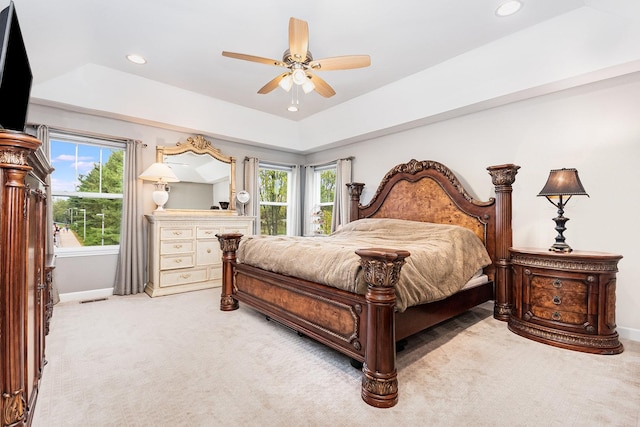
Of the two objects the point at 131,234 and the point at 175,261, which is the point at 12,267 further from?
the point at 131,234

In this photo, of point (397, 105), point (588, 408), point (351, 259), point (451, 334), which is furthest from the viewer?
point (397, 105)

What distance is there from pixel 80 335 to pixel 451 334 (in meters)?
3.32

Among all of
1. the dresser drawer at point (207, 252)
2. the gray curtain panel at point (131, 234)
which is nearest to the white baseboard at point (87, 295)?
the gray curtain panel at point (131, 234)

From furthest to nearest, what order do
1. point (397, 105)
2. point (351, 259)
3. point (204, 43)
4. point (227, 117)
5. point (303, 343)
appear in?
1. point (227, 117)
2. point (397, 105)
3. point (204, 43)
4. point (303, 343)
5. point (351, 259)

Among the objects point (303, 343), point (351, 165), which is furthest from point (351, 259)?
point (351, 165)

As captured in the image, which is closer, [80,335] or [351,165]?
[80,335]

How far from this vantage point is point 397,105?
4.23 metres

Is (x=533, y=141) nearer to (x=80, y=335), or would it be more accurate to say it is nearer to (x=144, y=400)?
(x=144, y=400)

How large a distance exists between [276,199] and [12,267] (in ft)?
16.1

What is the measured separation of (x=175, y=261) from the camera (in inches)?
168

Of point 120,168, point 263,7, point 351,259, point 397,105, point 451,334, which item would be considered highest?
point 263,7

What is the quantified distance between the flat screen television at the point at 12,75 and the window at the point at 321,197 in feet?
14.2

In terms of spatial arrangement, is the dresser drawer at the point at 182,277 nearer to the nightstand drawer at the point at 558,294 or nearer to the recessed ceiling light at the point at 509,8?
the nightstand drawer at the point at 558,294

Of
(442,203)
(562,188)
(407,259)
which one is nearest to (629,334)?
(562,188)
